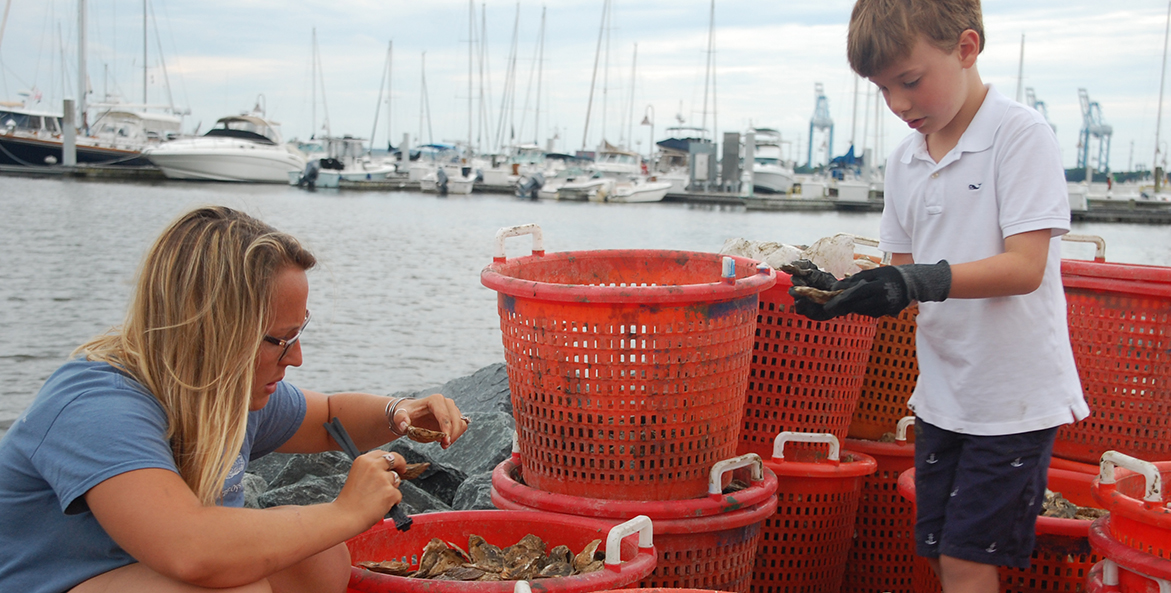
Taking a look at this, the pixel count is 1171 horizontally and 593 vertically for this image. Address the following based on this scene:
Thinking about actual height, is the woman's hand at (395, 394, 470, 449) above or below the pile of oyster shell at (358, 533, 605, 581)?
above

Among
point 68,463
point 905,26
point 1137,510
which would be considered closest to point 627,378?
point 905,26

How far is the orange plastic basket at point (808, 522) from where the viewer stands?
2.90 metres

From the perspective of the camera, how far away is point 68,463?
5.04 feet

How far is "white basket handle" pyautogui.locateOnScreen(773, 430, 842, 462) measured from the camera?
2.79m

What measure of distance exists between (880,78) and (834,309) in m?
0.53

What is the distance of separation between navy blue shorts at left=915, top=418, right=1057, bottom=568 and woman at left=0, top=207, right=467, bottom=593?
124 centimetres

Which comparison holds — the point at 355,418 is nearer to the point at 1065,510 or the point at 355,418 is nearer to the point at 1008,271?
the point at 1008,271

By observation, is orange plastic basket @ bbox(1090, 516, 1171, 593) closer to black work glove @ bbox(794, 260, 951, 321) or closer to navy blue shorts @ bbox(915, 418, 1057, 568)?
navy blue shorts @ bbox(915, 418, 1057, 568)

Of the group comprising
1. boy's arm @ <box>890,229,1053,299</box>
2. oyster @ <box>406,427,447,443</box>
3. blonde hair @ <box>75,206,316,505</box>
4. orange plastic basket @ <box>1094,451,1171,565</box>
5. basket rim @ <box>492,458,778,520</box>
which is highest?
boy's arm @ <box>890,229,1053,299</box>

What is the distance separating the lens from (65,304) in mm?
10664

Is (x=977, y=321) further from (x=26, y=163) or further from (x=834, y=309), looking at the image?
(x=26, y=163)

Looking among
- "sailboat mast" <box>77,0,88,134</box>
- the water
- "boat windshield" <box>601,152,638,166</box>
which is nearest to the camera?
the water

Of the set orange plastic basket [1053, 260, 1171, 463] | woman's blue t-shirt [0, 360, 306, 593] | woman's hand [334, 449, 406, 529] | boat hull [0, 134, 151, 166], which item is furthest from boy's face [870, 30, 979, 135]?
boat hull [0, 134, 151, 166]

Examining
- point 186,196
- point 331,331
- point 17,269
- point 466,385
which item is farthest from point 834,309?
point 186,196
